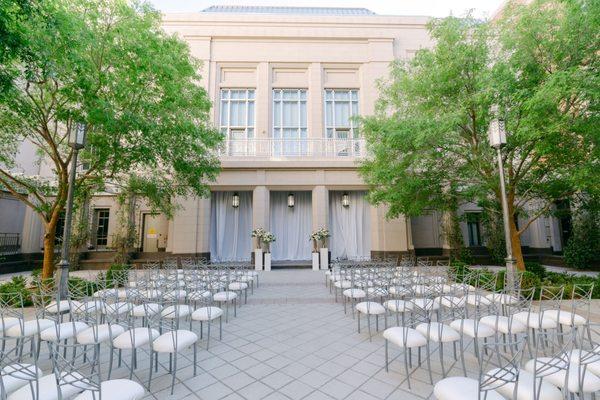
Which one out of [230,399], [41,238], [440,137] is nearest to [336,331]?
[230,399]

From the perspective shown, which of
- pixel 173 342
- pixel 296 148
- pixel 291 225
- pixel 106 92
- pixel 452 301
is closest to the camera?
pixel 173 342

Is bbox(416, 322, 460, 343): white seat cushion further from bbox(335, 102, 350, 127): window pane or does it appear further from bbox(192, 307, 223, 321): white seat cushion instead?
bbox(335, 102, 350, 127): window pane

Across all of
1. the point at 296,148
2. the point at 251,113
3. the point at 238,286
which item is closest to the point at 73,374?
the point at 238,286

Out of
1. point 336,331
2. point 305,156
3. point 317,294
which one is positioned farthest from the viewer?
point 305,156

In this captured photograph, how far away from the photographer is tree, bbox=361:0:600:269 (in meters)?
5.68

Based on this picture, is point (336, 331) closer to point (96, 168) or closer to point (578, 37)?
point (96, 168)

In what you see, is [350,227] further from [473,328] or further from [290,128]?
[473,328]

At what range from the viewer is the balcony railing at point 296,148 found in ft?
42.1

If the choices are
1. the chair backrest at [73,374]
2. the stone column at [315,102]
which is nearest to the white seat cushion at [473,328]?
the chair backrest at [73,374]

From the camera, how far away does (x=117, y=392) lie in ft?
7.27

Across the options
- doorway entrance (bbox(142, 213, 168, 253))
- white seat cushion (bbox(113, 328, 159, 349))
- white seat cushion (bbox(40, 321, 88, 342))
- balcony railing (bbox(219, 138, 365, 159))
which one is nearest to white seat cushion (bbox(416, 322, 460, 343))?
white seat cushion (bbox(113, 328, 159, 349))

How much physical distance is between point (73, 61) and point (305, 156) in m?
8.80

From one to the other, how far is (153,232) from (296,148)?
8317 mm

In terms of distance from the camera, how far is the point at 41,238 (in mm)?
13094
